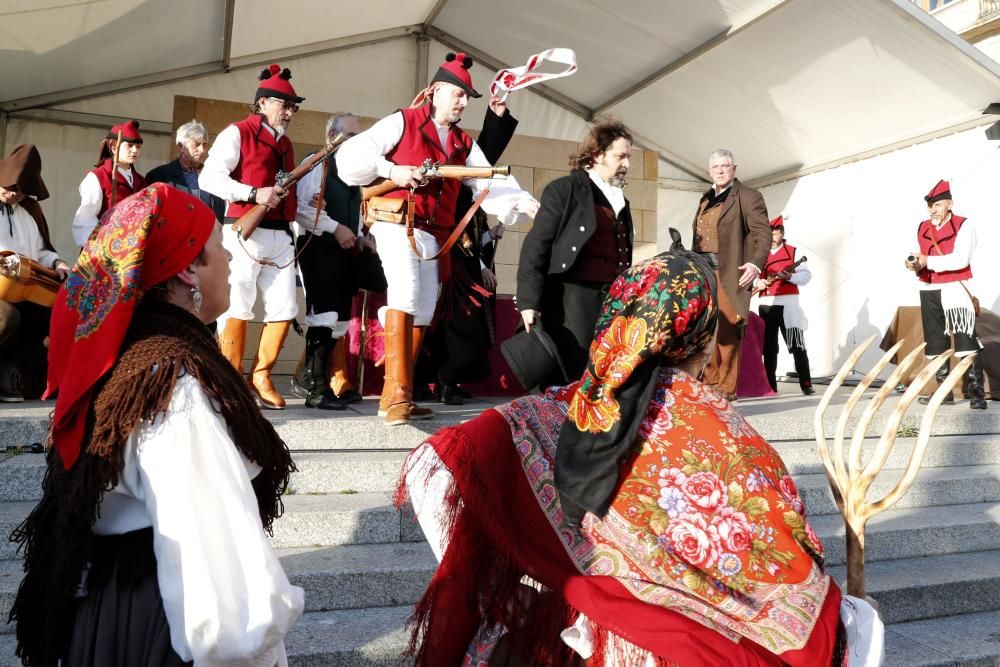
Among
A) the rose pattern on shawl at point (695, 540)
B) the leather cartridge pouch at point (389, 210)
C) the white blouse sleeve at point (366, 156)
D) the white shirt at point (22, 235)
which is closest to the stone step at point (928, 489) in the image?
the leather cartridge pouch at point (389, 210)

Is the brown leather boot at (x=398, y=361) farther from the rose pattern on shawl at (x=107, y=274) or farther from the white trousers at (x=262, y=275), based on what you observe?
the rose pattern on shawl at (x=107, y=274)

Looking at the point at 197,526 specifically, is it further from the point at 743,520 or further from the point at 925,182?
the point at 925,182

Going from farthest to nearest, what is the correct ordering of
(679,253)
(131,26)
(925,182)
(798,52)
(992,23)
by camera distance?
(992,23) → (925,182) → (798,52) → (131,26) → (679,253)

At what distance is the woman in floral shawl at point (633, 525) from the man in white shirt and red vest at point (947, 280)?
575 centimetres

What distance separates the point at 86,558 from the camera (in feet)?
4.41

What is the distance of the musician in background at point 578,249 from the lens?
3.98 metres

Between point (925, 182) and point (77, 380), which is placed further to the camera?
point (925, 182)

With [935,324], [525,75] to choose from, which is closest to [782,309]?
[935,324]

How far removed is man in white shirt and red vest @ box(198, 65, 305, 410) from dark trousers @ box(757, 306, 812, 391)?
5034 millimetres

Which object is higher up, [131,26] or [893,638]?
[131,26]

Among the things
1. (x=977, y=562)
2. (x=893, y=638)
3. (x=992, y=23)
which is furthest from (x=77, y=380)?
(x=992, y=23)

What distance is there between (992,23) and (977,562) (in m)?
12.6

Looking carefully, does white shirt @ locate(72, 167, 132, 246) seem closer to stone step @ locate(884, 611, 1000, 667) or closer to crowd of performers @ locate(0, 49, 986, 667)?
crowd of performers @ locate(0, 49, 986, 667)

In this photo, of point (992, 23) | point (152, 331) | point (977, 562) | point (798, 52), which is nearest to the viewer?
point (152, 331)
